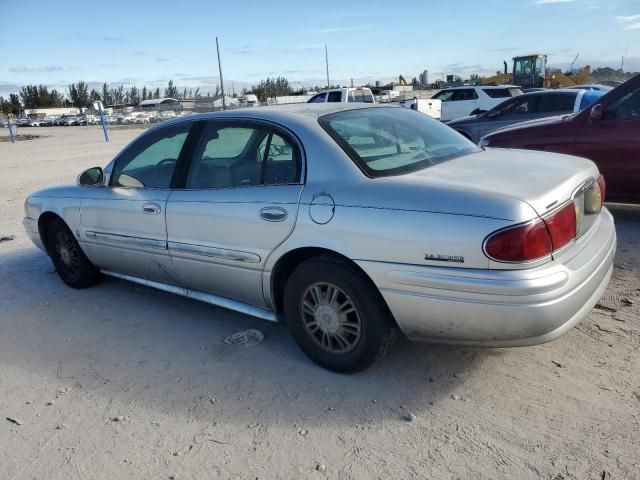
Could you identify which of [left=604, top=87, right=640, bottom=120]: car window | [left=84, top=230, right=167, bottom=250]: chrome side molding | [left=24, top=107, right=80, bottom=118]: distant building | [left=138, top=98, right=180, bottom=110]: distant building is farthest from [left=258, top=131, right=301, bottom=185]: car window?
[left=24, top=107, right=80, bottom=118]: distant building

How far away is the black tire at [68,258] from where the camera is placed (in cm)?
482

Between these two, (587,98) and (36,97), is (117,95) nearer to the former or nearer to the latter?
(36,97)

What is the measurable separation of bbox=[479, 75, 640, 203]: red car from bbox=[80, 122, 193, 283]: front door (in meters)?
4.14

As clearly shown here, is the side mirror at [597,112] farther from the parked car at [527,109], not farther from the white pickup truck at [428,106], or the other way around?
the white pickup truck at [428,106]

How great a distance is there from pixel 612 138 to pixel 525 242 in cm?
385

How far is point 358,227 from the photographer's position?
2799 millimetres

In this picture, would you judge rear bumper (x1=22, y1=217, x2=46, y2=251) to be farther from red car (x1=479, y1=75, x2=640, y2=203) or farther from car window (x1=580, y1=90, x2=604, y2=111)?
car window (x1=580, y1=90, x2=604, y2=111)

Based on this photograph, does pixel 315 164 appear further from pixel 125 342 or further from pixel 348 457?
pixel 125 342

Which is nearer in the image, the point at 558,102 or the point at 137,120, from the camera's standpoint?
the point at 558,102

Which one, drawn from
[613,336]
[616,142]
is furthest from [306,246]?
[616,142]

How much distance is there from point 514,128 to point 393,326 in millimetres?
4348

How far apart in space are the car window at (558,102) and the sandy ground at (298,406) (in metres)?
7.74

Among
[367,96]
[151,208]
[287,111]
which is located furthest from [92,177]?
[367,96]

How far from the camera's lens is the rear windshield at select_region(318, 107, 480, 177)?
123 inches
